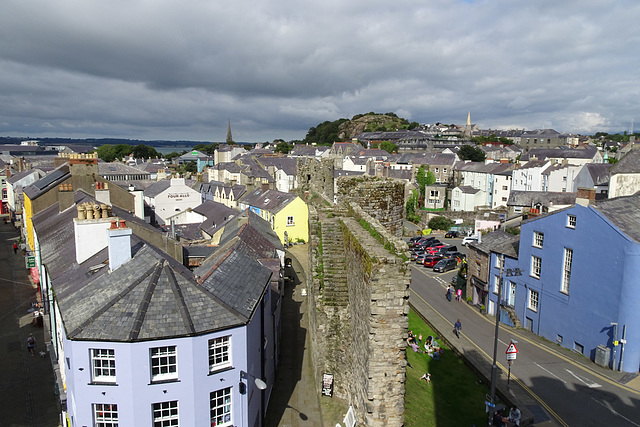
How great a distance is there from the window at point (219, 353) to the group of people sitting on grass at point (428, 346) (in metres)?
12.1

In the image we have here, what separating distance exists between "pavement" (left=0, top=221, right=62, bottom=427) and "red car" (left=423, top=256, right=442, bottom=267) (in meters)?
32.1

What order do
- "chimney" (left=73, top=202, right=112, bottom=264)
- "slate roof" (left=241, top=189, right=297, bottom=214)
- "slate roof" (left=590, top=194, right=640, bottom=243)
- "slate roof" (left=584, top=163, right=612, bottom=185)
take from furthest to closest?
"slate roof" (left=584, top=163, right=612, bottom=185)
"slate roof" (left=241, top=189, right=297, bottom=214)
"slate roof" (left=590, top=194, right=640, bottom=243)
"chimney" (left=73, top=202, right=112, bottom=264)

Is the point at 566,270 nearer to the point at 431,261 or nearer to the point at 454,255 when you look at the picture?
the point at 431,261

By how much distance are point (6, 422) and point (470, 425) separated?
57.0ft

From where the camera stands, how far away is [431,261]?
137 ft

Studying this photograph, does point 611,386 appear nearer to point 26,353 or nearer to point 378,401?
point 378,401

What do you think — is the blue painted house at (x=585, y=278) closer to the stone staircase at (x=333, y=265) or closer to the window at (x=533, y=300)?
the window at (x=533, y=300)

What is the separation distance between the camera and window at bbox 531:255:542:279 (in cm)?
2714

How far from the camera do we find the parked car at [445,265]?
4034cm

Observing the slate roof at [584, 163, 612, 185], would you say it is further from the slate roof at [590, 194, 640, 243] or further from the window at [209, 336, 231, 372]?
the window at [209, 336, 231, 372]

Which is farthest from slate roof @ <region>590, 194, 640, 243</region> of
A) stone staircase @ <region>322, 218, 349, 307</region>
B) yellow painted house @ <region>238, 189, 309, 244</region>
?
yellow painted house @ <region>238, 189, 309, 244</region>

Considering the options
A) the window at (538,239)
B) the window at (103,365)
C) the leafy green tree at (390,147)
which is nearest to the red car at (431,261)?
the window at (538,239)

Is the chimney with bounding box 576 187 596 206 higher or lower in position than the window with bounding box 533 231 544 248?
higher

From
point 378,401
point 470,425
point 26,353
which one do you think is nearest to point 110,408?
point 378,401
